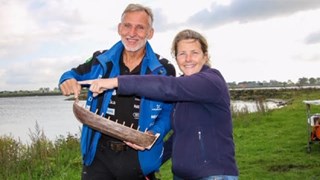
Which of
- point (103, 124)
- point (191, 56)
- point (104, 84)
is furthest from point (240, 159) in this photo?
point (104, 84)

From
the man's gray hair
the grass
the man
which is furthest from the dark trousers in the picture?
the grass

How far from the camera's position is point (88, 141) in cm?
441

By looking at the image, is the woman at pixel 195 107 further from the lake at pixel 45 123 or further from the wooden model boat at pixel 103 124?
the lake at pixel 45 123

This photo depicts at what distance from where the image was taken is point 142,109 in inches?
171

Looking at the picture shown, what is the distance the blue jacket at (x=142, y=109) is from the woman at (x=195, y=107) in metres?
0.73

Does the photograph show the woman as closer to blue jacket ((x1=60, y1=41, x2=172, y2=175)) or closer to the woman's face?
the woman's face

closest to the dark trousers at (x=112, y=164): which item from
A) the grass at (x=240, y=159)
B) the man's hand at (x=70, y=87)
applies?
the man's hand at (x=70, y=87)

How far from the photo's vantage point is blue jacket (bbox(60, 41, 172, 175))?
4.33m

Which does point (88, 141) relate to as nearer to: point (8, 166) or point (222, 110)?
point (222, 110)

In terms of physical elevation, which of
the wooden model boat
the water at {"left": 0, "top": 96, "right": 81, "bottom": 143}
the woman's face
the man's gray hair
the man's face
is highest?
the man's gray hair

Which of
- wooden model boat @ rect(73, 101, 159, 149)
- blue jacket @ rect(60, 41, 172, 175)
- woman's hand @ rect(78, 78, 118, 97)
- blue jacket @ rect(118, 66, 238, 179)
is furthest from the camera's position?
blue jacket @ rect(60, 41, 172, 175)

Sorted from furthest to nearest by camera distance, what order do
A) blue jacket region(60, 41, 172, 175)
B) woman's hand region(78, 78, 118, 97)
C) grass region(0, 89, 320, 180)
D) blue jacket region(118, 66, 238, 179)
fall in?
grass region(0, 89, 320, 180) < blue jacket region(60, 41, 172, 175) < blue jacket region(118, 66, 238, 179) < woman's hand region(78, 78, 118, 97)

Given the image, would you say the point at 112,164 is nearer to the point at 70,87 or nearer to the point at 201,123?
the point at 70,87

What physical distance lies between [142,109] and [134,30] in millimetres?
830
